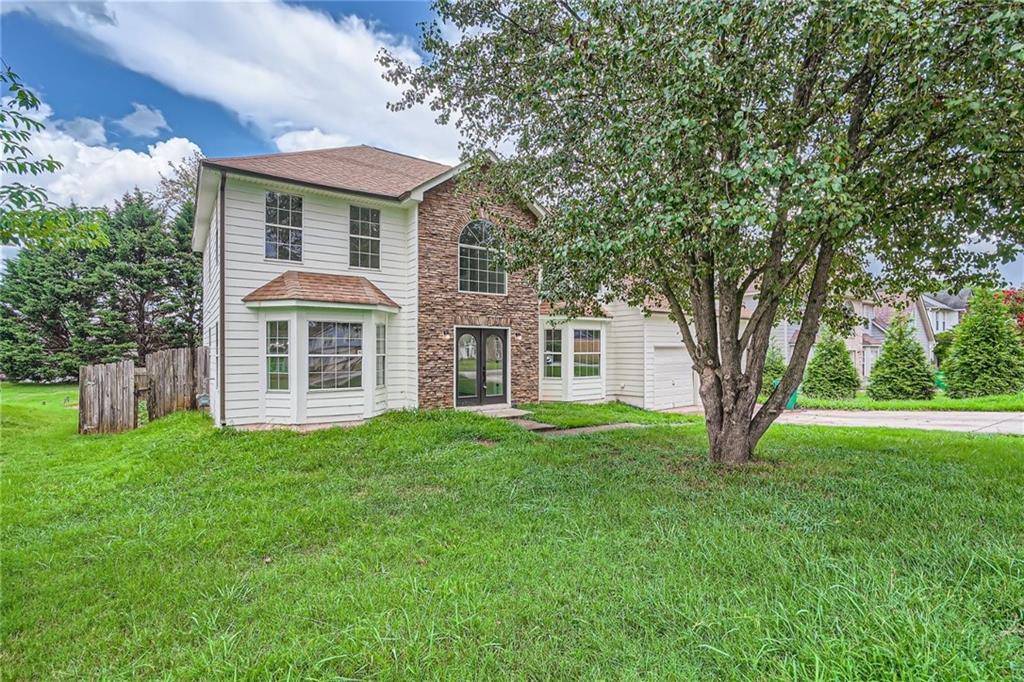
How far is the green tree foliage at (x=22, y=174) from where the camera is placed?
393 cm

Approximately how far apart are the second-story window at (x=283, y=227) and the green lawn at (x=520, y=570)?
193 inches

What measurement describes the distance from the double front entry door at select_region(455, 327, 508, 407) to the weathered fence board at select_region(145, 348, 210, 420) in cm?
648

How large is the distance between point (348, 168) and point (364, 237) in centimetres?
222

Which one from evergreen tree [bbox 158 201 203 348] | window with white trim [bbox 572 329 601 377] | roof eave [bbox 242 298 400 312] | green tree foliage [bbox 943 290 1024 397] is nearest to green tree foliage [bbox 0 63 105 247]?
roof eave [bbox 242 298 400 312]

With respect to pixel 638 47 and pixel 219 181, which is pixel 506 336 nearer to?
pixel 219 181

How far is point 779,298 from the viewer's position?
624cm

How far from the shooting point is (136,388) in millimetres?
11375

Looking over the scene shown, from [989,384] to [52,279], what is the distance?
1440 inches

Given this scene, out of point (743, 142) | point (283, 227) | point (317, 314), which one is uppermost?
point (283, 227)

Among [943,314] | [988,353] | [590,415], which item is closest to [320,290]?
[590,415]

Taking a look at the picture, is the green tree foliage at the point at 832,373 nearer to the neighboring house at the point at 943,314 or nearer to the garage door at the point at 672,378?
the garage door at the point at 672,378

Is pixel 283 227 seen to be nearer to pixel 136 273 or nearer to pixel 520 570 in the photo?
pixel 520 570

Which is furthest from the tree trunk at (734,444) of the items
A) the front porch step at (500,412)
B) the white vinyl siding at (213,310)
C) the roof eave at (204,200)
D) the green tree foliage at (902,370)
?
the green tree foliage at (902,370)

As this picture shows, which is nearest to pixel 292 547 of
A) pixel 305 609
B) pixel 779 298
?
pixel 305 609
